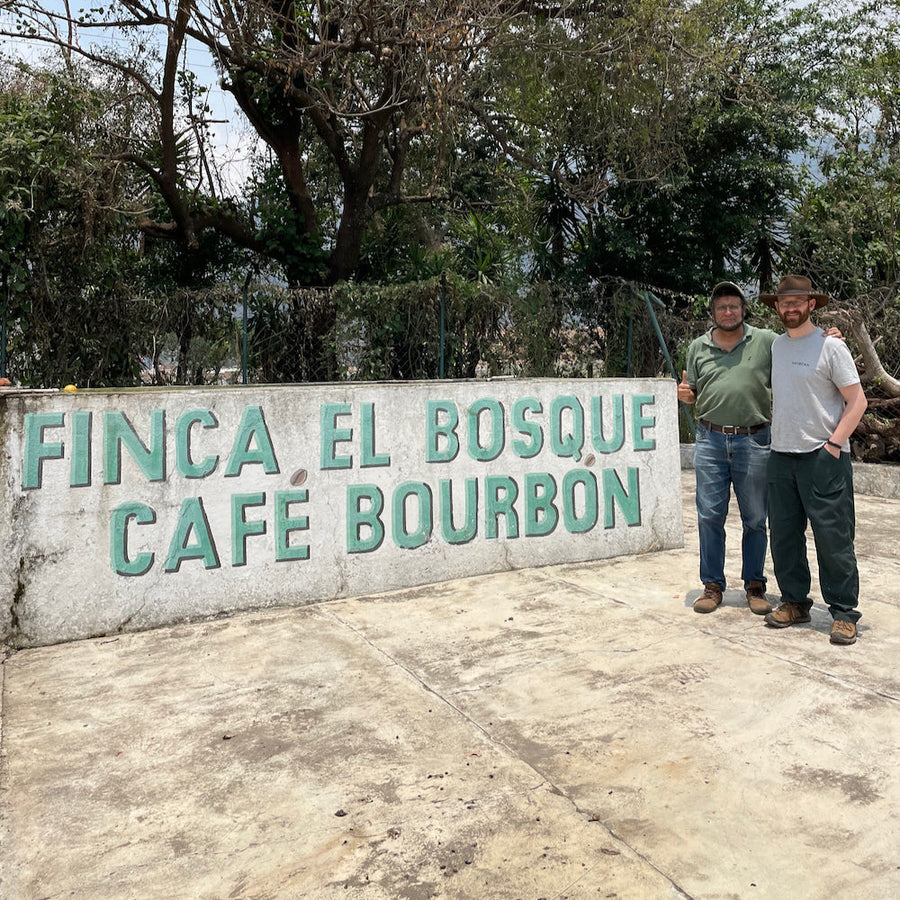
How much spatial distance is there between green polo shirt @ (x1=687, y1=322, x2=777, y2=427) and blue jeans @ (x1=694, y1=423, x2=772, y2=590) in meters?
0.10

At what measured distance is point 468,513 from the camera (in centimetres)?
560

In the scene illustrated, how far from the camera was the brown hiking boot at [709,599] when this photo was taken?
480 centimetres

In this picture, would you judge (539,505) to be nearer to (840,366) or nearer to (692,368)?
(692,368)

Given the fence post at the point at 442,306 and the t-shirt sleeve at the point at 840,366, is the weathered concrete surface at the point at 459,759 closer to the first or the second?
the t-shirt sleeve at the point at 840,366

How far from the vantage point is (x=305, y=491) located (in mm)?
5086

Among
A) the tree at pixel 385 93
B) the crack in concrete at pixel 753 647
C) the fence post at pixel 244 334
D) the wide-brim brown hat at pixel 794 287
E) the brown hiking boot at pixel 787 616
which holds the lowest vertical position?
the crack in concrete at pixel 753 647

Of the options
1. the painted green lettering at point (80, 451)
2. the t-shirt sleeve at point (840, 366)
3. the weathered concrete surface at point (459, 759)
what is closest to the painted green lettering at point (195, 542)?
the weathered concrete surface at point (459, 759)

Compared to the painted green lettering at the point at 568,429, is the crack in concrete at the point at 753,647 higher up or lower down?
lower down

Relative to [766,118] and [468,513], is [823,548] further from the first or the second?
[766,118]

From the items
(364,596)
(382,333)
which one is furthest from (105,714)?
(382,333)

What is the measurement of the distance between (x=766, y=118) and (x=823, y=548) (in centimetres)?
1307

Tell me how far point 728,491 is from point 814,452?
2.21 feet

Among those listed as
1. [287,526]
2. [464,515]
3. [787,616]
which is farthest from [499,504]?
[787,616]

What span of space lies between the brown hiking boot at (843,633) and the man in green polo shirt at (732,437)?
497 millimetres
